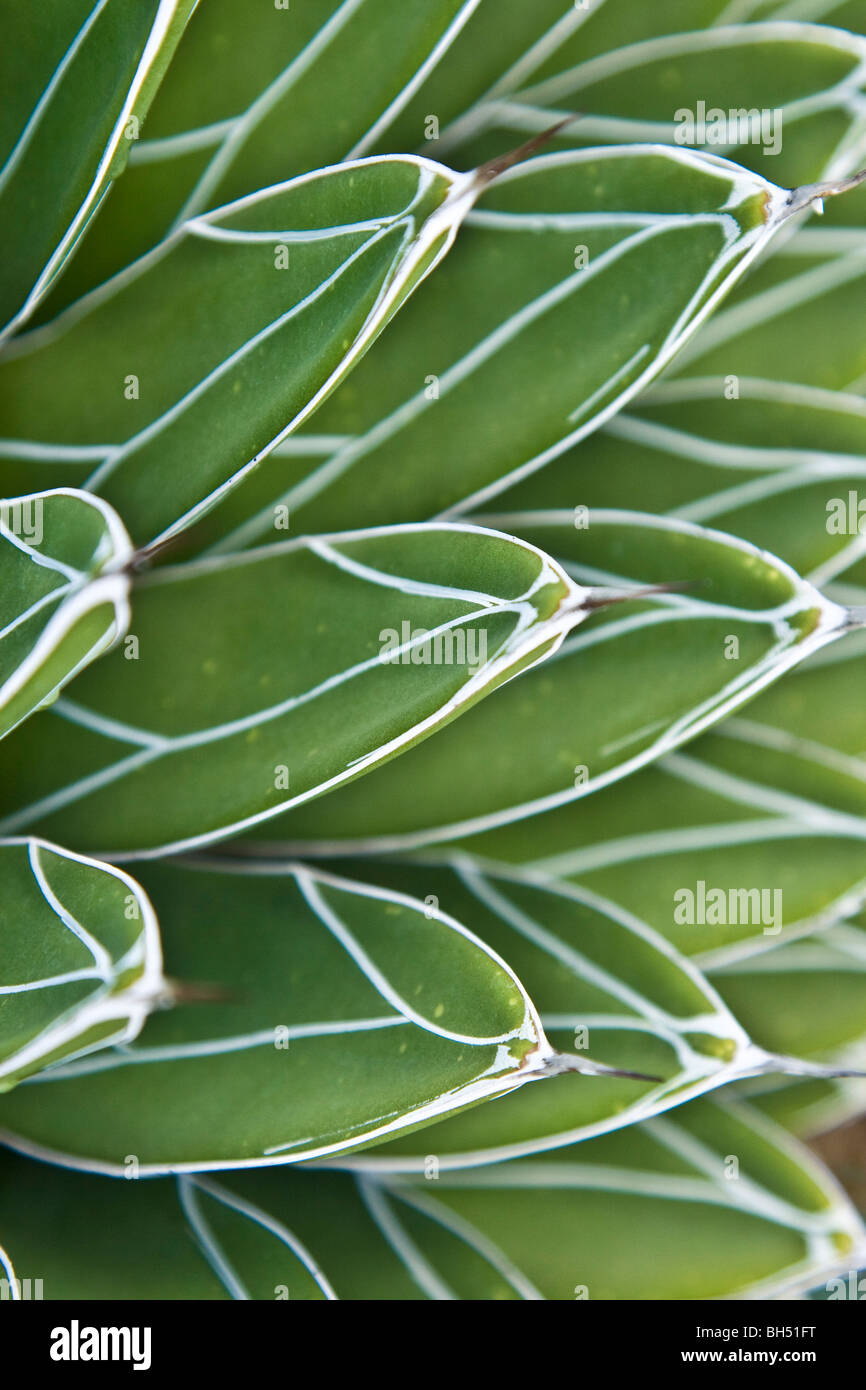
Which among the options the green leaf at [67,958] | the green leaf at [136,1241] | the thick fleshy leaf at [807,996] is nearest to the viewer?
the green leaf at [67,958]

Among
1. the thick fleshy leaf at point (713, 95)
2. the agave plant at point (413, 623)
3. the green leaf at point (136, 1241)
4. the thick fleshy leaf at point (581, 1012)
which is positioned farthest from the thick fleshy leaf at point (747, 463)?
the green leaf at point (136, 1241)

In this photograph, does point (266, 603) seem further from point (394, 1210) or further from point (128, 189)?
point (394, 1210)

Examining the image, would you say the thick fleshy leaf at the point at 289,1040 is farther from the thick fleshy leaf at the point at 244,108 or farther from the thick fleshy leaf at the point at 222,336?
the thick fleshy leaf at the point at 244,108

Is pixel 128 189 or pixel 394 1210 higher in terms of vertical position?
pixel 128 189

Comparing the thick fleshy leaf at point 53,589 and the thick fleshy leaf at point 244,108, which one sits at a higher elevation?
the thick fleshy leaf at point 244,108

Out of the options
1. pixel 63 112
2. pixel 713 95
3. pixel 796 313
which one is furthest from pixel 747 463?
pixel 63 112
